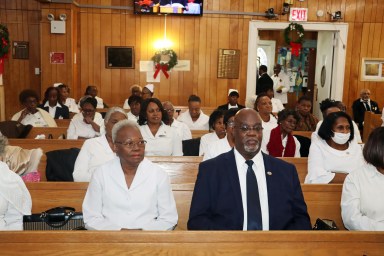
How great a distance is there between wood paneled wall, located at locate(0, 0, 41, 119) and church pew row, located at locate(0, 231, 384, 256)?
10198 mm

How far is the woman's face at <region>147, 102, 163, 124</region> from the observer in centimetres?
590

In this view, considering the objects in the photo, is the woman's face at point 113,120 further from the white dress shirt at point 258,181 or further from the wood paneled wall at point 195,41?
the wood paneled wall at point 195,41

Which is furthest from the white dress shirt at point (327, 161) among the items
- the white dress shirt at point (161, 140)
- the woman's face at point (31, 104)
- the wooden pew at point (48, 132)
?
the woman's face at point (31, 104)

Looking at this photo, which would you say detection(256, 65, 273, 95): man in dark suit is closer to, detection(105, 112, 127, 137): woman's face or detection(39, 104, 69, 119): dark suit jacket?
detection(39, 104, 69, 119): dark suit jacket

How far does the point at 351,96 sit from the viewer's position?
1249 centimetres

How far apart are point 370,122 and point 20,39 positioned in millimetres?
8869

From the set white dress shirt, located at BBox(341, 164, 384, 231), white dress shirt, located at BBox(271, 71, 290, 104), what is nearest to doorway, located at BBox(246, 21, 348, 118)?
white dress shirt, located at BBox(271, 71, 290, 104)

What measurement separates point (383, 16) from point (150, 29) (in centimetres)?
608

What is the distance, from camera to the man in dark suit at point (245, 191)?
2.90m

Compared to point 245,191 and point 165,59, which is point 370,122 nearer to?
point 165,59

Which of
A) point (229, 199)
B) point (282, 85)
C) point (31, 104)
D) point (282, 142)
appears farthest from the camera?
point (282, 85)

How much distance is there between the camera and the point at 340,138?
444 cm

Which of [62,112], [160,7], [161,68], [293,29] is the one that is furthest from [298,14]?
[62,112]

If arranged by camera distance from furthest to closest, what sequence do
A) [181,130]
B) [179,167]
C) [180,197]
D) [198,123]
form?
[198,123] < [181,130] < [179,167] < [180,197]
